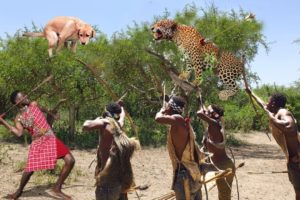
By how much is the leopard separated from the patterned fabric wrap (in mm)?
2641

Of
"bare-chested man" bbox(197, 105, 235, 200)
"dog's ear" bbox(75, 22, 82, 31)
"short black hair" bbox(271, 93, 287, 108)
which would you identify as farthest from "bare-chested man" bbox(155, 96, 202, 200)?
"dog's ear" bbox(75, 22, 82, 31)

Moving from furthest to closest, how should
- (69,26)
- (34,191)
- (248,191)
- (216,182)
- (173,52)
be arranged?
1. (173,52)
2. (248,191)
3. (34,191)
4. (216,182)
5. (69,26)

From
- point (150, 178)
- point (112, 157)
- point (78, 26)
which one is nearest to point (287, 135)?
point (112, 157)

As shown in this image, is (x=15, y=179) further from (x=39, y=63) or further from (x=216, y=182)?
(x=39, y=63)

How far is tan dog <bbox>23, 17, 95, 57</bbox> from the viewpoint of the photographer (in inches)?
227

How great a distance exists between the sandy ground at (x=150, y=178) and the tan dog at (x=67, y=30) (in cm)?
213

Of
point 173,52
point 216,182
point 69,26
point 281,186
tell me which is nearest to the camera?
point 69,26

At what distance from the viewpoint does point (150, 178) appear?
10.4m

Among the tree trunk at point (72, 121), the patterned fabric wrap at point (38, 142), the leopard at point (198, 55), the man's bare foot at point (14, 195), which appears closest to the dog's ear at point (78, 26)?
the patterned fabric wrap at point (38, 142)

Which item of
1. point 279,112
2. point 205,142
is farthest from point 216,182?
point 279,112

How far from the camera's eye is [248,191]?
930 cm

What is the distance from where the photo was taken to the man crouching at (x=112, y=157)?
512cm

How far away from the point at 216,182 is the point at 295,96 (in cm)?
2127

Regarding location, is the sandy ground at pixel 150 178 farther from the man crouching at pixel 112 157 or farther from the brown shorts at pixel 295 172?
the brown shorts at pixel 295 172
